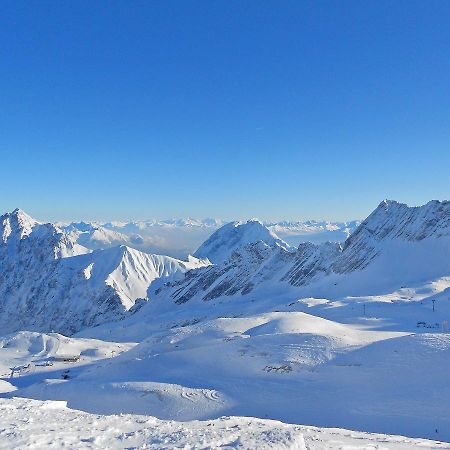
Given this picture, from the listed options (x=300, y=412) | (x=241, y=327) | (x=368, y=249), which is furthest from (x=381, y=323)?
(x=368, y=249)

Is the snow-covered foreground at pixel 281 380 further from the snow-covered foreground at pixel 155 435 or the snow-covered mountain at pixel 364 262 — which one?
the snow-covered mountain at pixel 364 262

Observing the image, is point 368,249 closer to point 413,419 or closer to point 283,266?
point 283,266

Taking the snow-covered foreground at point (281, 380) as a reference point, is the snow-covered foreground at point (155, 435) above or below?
above

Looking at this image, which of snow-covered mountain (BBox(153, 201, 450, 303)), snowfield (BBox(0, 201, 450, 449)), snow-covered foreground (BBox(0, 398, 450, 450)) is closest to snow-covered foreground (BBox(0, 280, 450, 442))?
snowfield (BBox(0, 201, 450, 449))

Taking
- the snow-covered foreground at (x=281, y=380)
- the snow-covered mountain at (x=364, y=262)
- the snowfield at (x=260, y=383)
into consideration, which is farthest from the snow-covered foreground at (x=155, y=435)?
the snow-covered mountain at (x=364, y=262)

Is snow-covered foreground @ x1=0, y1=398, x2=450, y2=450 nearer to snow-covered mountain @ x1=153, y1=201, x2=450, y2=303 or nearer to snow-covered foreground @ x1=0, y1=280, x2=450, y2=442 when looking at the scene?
snow-covered foreground @ x1=0, y1=280, x2=450, y2=442

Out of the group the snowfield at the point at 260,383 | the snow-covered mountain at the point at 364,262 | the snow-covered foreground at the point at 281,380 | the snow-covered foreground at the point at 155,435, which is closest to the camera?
the snow-covered foreground at the point at 155,435

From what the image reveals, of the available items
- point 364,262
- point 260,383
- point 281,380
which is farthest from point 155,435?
point 364,262

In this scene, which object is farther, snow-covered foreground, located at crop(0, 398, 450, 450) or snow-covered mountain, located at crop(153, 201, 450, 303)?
snow-covered mountain, located at crop(153, 201, 450, 303)

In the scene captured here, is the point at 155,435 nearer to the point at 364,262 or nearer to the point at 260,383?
the point at 260,383
